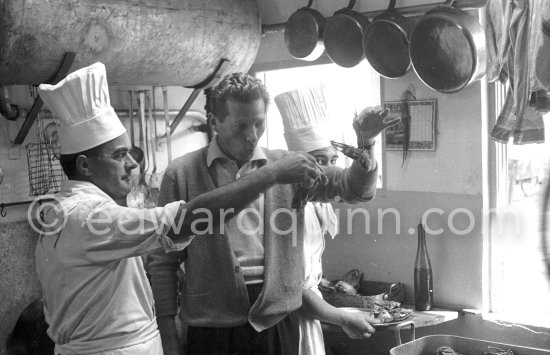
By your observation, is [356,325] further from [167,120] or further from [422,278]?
[167,120]

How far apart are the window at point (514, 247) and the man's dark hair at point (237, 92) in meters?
1.45

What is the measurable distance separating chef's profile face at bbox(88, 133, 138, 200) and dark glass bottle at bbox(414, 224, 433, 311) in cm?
179

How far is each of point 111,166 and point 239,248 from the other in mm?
497

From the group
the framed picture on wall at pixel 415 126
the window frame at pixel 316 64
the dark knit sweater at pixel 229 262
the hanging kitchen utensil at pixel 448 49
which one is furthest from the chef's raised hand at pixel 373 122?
the window frame at pixel 316 64

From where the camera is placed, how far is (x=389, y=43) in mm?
3000

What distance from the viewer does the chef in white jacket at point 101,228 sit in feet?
5.19

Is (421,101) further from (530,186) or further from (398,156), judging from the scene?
(530,186)

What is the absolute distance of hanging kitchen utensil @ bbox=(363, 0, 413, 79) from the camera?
9.70 ft

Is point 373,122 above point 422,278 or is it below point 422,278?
above

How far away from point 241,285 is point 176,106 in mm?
1989

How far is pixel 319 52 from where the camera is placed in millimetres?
3311

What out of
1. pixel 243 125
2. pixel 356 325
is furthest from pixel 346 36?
pixel 356 325

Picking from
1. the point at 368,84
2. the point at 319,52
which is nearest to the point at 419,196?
the point at 368,84

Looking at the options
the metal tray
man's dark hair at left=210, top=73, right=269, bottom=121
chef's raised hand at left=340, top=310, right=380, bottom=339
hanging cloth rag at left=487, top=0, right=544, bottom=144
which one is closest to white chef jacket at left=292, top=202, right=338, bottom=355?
chef's raised hand at left=340, top=310, right=380, bottom=339
